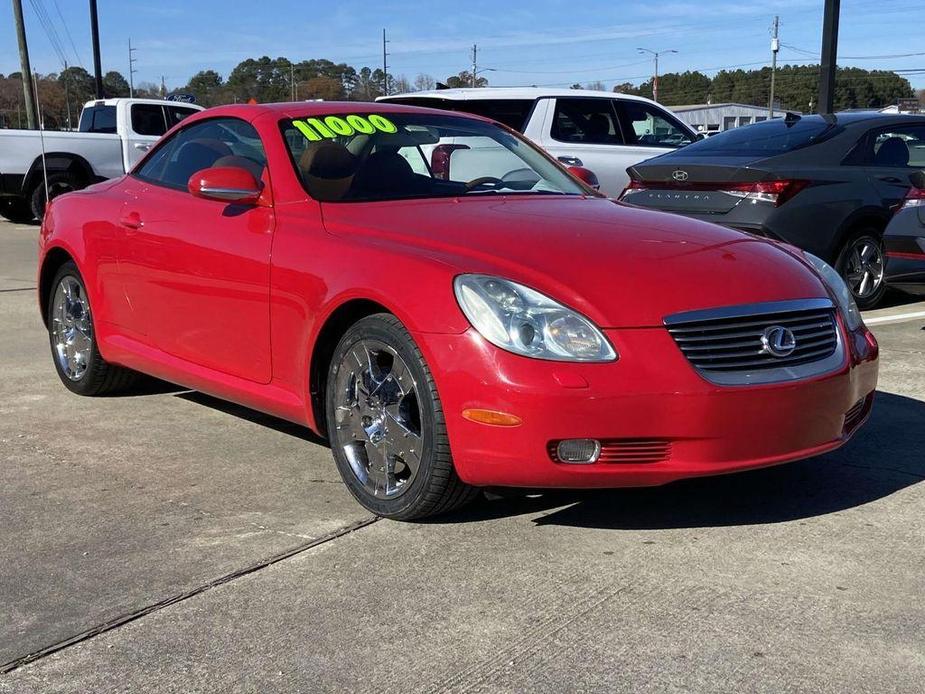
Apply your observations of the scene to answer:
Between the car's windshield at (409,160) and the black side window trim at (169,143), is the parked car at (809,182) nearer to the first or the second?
the car's windshield at (409,160)

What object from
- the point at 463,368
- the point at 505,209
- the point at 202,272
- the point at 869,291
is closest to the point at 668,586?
the point at 463,368

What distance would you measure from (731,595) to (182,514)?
6.33 feet

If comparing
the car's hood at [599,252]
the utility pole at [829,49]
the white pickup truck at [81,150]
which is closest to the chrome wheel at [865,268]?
the car's hood at [599,252]

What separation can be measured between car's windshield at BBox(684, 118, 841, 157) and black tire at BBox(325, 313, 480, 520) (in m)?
5.47

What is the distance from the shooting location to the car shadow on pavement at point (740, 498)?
3.96 metres

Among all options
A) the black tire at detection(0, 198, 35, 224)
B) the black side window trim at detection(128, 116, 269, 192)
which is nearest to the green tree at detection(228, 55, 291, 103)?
the black tire at detection(0, 198, 35, 224)

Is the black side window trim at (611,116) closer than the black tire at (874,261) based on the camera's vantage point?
No

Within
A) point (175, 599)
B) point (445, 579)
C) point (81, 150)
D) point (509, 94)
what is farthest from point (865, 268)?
point (81, 150)

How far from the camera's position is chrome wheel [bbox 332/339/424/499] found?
3834 mm

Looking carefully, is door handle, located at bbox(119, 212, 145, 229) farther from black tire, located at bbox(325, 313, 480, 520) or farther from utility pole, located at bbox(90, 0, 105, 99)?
utility pole, located at bbox(90, 0, 105, 99)

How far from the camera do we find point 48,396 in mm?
5957

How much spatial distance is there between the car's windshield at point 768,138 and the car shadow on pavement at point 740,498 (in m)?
4.38

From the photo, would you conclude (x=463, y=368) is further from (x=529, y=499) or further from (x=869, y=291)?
(x=869, y=291)

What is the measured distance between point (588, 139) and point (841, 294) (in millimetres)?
7888
